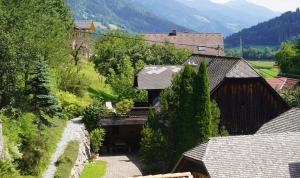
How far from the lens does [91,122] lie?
40.2 metres

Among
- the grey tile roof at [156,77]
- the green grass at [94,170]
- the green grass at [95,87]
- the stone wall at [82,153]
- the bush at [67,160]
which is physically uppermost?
the grey tile roof at [156,77]

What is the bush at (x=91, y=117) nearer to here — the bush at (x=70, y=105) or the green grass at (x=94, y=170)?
the bush at (x=70, y=105)

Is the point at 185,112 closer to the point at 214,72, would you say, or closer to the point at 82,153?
the point at 214,72

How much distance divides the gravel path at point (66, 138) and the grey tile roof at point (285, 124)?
1090cm

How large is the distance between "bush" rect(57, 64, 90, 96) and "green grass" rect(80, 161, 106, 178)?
35.7 ft

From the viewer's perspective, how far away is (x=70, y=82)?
46.8 metres

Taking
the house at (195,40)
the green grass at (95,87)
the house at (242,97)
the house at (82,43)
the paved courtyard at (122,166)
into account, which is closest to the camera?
the paved courtyard at (122,166)

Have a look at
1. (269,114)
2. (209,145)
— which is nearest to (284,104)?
(269,114)

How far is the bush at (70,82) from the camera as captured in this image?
4597 cm

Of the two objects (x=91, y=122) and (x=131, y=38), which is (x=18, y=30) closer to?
(x=91, y=122)

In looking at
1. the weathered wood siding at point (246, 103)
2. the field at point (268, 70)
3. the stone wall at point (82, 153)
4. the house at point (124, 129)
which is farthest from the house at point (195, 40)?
the weathered wood siding at point (246, 103)

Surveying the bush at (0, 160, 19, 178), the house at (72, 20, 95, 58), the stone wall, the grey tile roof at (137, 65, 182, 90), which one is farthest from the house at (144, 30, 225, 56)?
the bush at (0, 160, 19, 178)

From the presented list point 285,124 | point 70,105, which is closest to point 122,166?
point 70,105

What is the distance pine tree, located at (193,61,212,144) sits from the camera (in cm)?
3080
